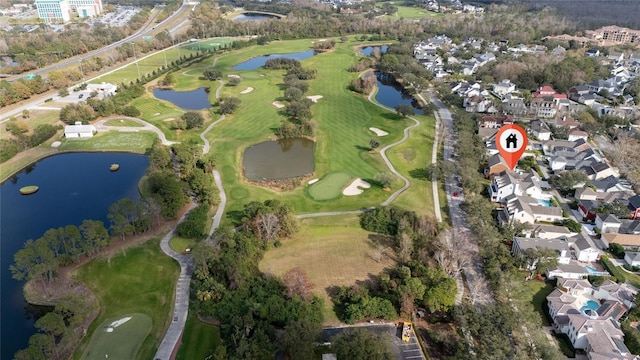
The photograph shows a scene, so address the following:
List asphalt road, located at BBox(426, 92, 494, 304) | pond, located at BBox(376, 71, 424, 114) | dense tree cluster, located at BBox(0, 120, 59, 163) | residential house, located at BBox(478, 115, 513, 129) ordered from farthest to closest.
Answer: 1. pond, located at BBox(376, 71, 424, 114)
2. residential house, located at BBox(478, 115, 513, 129)
3. dense tree cluster, located at BBox(0, 120, 59, 163)
4. asphalt road, located at BBox(426, 92, 494, 304)

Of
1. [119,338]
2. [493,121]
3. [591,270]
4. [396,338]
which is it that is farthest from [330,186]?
[493,121]

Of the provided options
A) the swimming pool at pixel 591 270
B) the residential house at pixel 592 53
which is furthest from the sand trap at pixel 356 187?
the residential house at pixel 592 53

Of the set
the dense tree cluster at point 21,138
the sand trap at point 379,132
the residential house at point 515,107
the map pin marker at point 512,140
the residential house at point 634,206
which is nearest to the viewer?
the map pin marker at point 512,140

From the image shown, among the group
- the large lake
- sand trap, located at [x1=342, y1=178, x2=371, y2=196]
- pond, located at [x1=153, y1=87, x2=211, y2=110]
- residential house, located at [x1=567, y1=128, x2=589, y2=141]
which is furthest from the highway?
residential house, located at [x1=567, y1=128, x2=589, y2=141]

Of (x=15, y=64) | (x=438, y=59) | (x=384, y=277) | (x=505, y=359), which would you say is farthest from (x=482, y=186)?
(x=15, y=64)

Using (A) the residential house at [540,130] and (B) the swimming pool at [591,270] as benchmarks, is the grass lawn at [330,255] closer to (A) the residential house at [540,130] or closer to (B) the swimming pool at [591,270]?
(B) the swimming pool at [591,270]

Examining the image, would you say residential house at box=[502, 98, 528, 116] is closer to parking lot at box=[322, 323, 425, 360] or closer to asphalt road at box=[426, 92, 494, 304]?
asphalt road at box=[426, 92, 494, 304]

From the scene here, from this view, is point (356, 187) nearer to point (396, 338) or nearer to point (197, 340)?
point (396, 338)
